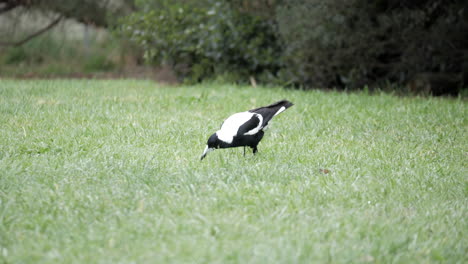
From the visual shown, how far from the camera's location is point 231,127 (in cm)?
452

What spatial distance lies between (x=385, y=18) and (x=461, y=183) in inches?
233

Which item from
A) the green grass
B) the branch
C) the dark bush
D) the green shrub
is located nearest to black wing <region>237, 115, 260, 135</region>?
the green grass

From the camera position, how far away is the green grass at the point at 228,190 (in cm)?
300

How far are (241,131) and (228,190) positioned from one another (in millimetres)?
749

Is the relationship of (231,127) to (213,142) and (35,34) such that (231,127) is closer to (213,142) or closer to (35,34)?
(213,142)

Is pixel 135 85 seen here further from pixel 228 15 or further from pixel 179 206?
pixel 179 206

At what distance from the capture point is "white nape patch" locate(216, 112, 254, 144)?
4.43 metres

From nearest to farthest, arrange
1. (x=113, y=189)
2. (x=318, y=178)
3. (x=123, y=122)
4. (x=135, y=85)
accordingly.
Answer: (x=113, y=189), (x=318, y=178), (x=123, y=122), (x=135, y=85)

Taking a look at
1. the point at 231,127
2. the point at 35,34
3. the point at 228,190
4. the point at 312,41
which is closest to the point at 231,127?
the point at 231,127

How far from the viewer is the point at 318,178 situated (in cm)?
425

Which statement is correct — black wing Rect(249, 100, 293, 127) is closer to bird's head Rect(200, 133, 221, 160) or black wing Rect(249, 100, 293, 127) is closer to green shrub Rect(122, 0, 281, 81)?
bird's head Rect(200, 133, 221, 160)

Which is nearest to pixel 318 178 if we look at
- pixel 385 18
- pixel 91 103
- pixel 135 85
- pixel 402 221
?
pixel 402 221

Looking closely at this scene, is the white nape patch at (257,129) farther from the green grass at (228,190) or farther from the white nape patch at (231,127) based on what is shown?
the green grass at (228,190)

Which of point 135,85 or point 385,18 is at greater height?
point 385,18
